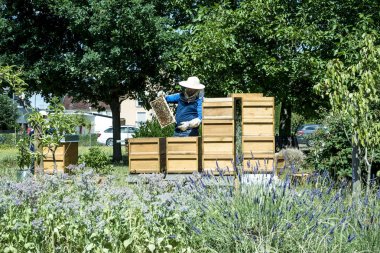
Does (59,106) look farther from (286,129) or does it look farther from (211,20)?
(286,129)

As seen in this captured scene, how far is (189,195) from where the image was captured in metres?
5.18

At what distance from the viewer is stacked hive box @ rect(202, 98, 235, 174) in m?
8.31

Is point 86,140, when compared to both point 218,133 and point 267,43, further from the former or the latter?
point 218,133

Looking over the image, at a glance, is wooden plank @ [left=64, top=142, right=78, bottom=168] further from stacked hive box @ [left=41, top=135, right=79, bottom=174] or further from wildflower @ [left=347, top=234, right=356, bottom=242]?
wildflower @ [left=347, top=234, right=356, bottom=242]

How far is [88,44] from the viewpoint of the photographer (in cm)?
1925

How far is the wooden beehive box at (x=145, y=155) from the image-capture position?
884 centimetres

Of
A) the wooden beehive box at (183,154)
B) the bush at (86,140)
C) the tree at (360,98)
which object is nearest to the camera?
the tree at (360,98)

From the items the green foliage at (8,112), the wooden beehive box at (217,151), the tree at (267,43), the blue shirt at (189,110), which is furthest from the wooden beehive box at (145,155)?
the green foliage at (8,112)

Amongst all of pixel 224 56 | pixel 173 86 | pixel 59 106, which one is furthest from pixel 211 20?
pixel 59 106

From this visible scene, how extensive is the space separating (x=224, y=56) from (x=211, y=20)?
1.34 meters

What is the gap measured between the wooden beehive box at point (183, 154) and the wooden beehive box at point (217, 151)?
37cm

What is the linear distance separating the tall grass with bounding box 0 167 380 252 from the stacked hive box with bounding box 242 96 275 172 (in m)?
2.89

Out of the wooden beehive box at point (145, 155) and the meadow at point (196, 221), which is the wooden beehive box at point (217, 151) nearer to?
the wooden beehive box at point (145, 155)

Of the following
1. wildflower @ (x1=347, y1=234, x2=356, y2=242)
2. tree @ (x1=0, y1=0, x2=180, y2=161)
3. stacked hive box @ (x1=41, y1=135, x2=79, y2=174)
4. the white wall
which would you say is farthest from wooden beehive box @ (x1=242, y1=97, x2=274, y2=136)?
the white wall
